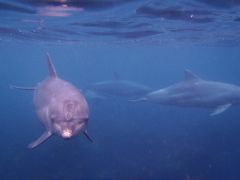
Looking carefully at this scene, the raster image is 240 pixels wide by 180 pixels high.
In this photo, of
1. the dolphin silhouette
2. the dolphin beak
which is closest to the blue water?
the dolphin silhouette

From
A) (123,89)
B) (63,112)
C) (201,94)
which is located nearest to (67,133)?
(63,112)

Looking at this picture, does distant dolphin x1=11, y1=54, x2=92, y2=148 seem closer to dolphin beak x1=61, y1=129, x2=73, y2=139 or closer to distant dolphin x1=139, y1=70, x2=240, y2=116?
dolphin beak x1=61, y1=129, x2=73, y2=139

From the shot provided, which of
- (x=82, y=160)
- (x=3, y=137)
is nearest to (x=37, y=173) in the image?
(x=82, y=160)

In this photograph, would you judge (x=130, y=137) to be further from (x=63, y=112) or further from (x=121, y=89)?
(x=63, y=112)

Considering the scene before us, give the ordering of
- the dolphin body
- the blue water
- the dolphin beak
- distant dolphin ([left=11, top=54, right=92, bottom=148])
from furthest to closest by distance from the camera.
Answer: the dolphin body, the blue water, distant dolphin ([left=11, top=54, right=92, bottom=148]), the dolphin beak

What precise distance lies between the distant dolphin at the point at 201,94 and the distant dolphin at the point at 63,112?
31.7ft

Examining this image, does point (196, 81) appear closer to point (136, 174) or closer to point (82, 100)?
point (136, 174)

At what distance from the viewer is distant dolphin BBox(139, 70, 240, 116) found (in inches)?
638

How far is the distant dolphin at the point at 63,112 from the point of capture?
6.09m

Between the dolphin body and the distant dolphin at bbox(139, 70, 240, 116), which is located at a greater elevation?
the distant dolphin at bbox(139, 70, 240, 116)

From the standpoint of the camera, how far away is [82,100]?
6.77 meters

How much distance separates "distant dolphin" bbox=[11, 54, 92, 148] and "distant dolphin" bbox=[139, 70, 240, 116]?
31.7 ft

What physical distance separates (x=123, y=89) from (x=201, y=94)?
9.04 m

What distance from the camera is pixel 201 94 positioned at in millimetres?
16312
